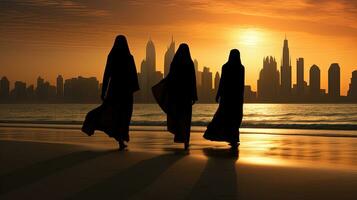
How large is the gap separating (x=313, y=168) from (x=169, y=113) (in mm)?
4433

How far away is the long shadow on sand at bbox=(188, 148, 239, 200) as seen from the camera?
568 centimetres

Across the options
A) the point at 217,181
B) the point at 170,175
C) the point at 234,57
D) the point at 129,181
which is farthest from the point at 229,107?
the point at 129,181

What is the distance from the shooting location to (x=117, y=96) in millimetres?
10969

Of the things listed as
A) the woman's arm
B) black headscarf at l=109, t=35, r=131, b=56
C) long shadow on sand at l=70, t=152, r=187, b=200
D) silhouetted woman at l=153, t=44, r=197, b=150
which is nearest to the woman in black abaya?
silhouetted woman at l=153, t=44, r=197, b=150

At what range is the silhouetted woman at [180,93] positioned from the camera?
37.7 ft

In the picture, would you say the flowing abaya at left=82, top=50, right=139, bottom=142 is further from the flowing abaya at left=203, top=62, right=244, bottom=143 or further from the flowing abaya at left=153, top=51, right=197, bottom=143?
the flowing abaya at left=203, top=62, right=244, bottom=143

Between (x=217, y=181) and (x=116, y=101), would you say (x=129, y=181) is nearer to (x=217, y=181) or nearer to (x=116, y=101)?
(x=217, y=181)

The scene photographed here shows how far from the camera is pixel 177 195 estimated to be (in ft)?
18.6

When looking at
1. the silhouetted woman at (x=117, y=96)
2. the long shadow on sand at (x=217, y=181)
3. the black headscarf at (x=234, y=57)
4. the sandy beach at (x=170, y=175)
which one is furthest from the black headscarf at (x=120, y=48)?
the long shadow on sand at (x=217, y=181)

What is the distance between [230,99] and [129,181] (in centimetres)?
648

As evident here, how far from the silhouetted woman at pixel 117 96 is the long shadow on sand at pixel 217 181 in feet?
7.18

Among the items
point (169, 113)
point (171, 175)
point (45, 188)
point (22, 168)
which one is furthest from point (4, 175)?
point (169, 113)

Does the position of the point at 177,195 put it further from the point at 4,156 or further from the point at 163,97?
the point at 163,97

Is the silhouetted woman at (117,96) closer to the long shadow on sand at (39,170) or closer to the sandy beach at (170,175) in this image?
the sandy beach at (170,175)
